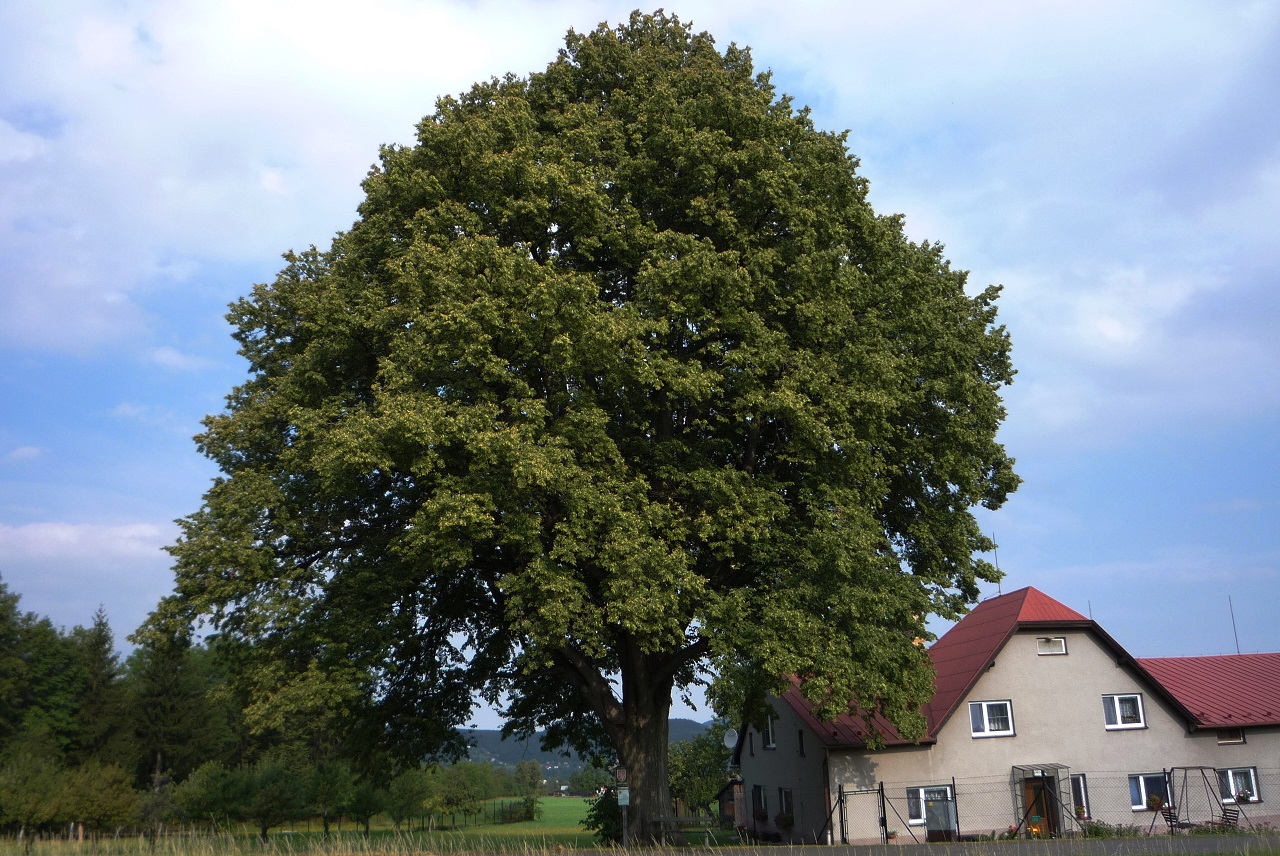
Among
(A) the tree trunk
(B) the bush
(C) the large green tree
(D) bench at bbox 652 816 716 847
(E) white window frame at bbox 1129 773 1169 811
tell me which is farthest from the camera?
(E) white window frame at bbox 1129 773 1169 811

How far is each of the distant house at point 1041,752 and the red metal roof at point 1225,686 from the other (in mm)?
107

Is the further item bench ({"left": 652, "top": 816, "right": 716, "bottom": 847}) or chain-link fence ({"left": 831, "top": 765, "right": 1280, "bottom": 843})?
chain-link fence ({"left": 831, "top": 765, "right": 1280, "bottom": 843})

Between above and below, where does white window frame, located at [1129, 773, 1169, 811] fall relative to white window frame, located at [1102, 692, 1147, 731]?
below

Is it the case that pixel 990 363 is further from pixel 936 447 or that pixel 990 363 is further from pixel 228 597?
pixel 228 597

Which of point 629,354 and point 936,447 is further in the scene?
point 936,447

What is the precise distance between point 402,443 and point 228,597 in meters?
5.27

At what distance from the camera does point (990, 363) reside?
22859 mm

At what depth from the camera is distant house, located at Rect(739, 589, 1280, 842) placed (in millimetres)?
26547

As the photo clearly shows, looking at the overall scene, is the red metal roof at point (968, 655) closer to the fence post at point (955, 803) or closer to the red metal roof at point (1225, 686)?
the fence post at point (955, 803)

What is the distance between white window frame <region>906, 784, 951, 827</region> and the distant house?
0.04m

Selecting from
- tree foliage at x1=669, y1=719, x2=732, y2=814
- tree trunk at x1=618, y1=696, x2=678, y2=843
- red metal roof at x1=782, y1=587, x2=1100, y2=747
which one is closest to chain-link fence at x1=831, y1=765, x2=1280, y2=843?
red metal roof at x1=782, y1=587, x2=1100, y2=747

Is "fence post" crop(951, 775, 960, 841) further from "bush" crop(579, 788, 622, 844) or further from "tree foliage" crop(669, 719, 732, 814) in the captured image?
"tree foliage" crop(669, 719, 732, 814)

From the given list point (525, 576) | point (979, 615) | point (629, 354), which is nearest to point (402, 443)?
point (525, 576)

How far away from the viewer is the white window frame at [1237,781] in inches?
1118
